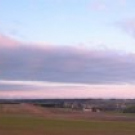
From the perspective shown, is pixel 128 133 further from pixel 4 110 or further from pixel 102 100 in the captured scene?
pixel 102 100

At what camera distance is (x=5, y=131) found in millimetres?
30312

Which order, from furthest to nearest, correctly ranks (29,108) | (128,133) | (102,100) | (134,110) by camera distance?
(102,100) < (134,110) < (29,108) < (128,133)

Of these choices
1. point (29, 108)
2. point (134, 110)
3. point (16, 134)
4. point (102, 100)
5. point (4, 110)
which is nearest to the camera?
point (16, 134)

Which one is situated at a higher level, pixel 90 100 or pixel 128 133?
pixel 90 100

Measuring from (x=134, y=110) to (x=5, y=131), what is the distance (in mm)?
52391

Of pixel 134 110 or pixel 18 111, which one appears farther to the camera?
pixel 134 110

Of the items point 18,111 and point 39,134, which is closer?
point 39,134

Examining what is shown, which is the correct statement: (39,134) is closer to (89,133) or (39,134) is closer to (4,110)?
(89,133)

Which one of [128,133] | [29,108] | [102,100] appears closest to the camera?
[128,133]

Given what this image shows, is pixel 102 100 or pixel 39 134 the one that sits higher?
pixel 102 100

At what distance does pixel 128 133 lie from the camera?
101 ft

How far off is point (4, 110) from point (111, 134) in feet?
125

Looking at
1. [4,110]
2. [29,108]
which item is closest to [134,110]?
[29,108]

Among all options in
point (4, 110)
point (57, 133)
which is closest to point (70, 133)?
point (57, 133)
